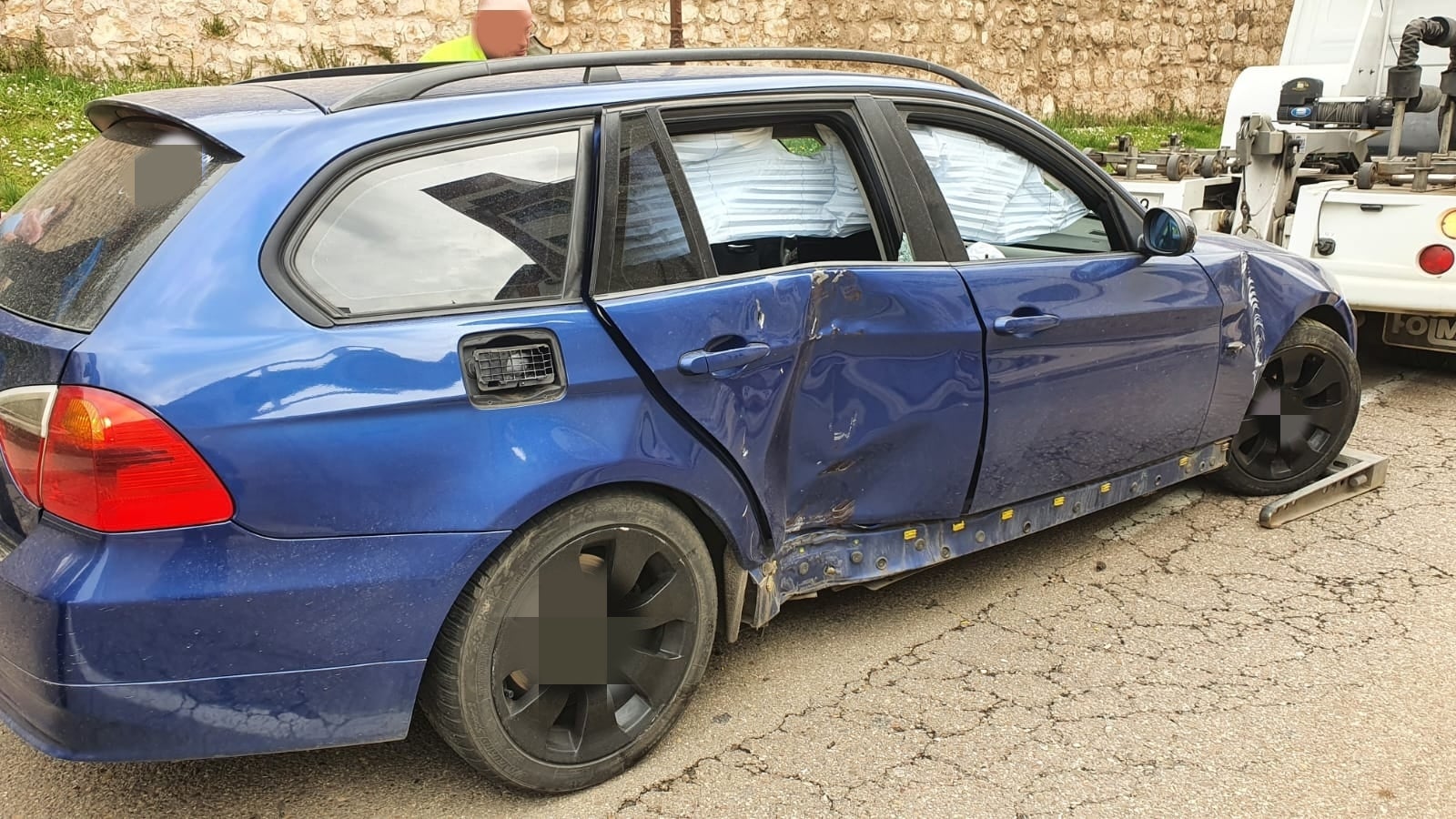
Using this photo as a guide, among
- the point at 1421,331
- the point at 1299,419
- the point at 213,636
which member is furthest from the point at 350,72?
the point at 1421,331

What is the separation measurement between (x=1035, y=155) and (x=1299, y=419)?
1.80m

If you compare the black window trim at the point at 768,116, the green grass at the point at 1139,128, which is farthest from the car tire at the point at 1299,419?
the green grass at the point at 1139,128

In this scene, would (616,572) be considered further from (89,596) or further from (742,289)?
(89,596)

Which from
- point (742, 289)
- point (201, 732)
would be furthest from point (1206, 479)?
point (201, 732)

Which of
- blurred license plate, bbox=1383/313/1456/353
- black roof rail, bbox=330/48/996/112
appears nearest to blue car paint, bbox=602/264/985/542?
black roof rail, bbox=330/48/996/112

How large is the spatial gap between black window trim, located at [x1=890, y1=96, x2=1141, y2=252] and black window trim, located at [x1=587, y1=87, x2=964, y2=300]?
119mm

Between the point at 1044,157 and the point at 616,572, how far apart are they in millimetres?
2016

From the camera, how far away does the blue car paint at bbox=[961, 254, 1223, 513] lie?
3.50 metres

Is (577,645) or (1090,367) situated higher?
(1090,367)

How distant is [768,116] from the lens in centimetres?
320

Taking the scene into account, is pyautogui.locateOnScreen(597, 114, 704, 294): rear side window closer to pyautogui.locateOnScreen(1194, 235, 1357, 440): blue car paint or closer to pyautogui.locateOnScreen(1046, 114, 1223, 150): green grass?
pyautogui.locateOnScreen(1194, 235, 1357, 440): blue car paint

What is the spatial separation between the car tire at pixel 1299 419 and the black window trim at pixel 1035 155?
45.5 inches

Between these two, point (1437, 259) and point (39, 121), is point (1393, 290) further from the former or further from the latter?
point (39, 121)

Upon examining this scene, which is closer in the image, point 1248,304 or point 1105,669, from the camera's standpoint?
point 1105,669
